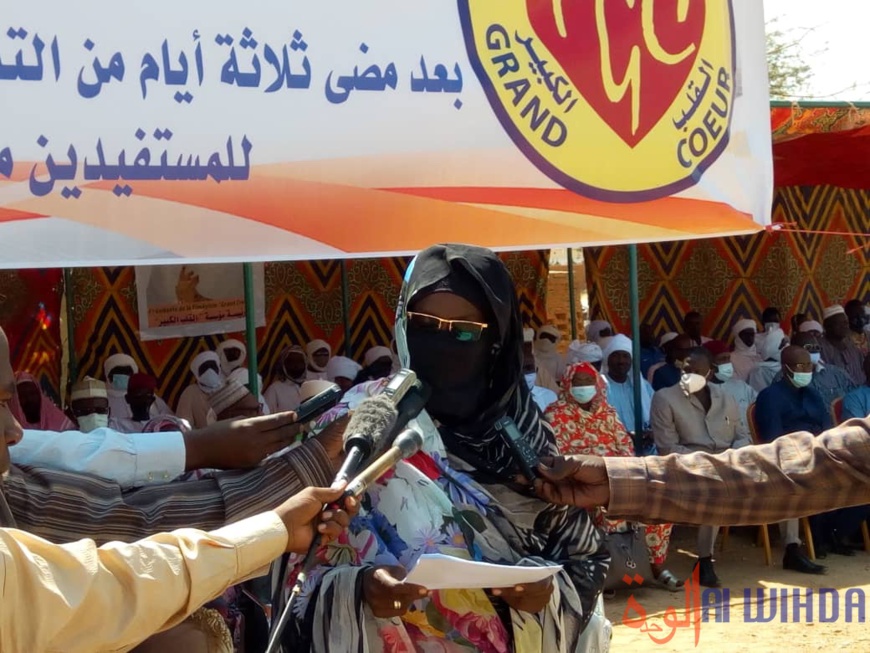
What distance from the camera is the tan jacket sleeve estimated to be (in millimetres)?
1520

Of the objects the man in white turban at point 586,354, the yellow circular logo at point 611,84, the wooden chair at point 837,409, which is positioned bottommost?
the wooden chair at point 837,409

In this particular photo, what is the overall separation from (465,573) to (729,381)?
6.78 meters

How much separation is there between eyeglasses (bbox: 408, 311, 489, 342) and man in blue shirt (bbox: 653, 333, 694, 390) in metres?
6.34

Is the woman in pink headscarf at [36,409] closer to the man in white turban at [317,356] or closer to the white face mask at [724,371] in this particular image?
the man in white turban at [317,356]

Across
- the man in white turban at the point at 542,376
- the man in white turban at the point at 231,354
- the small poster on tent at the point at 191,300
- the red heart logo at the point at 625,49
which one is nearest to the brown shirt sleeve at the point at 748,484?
the red heart logo at the point at 625,49

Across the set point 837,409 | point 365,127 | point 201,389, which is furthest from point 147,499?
→ point 837,409

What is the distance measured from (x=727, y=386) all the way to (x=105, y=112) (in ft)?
19.0

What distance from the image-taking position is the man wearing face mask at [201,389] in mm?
7766

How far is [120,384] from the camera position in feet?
24.8

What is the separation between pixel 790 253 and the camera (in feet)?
36.2

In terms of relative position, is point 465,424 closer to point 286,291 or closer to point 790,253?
point 286,291

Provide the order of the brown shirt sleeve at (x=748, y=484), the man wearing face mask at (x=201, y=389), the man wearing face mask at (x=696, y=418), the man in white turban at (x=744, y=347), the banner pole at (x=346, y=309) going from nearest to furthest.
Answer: the brown shirt sleeve at (x=748, y=484) → the man wearing face mask at (x=696, y=418) → the man wearing face mask at (x=201, y=389) → the banner pole at (x=346, y=309) → the man in white turban at (x=744, y=347)

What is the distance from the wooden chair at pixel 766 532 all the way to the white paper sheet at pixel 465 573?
5672mm

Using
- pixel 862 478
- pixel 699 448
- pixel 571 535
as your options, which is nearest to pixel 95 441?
→ pixel 571 535
